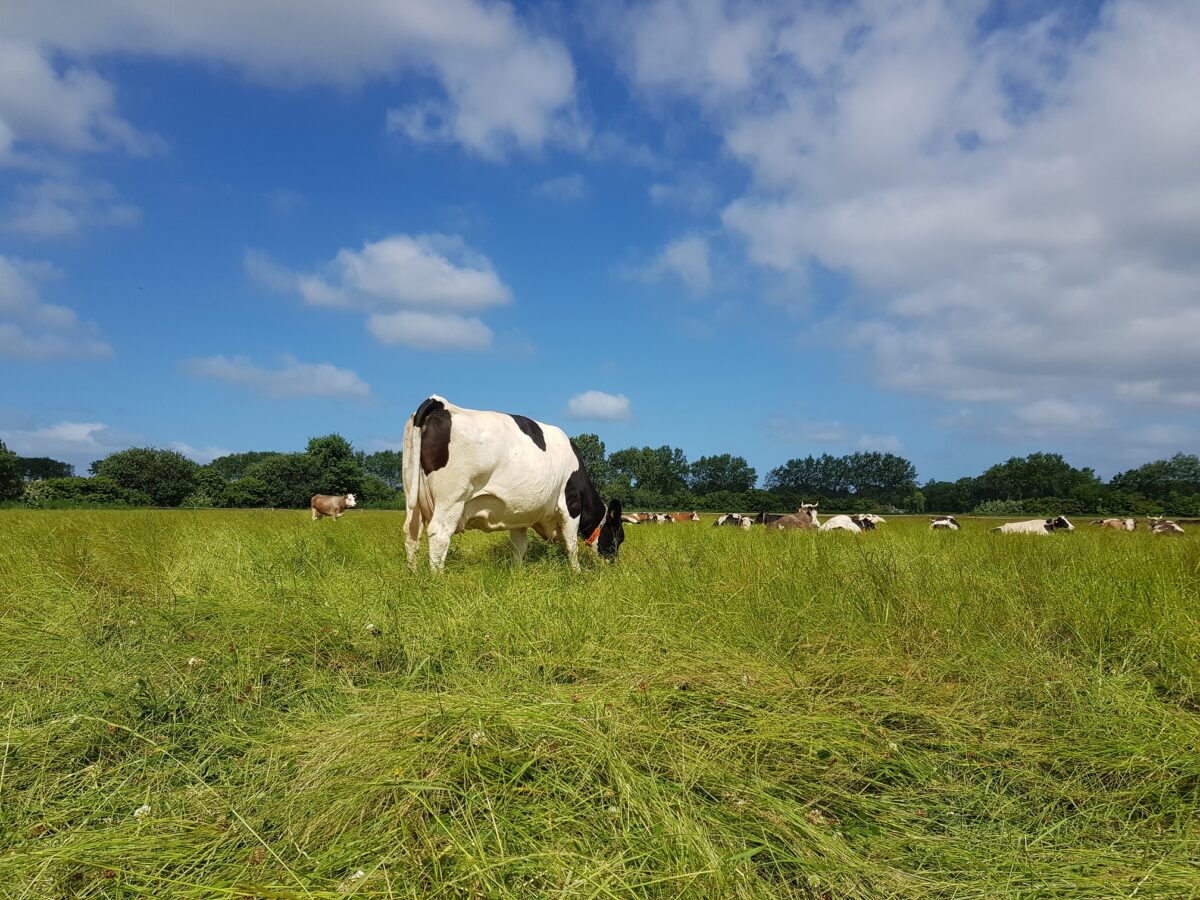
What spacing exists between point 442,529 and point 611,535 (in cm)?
305

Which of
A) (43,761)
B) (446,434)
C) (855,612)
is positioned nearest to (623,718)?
(43,761)

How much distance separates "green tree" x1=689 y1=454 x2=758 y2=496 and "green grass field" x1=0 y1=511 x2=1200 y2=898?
110271 millimetres

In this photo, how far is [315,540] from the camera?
9844 mm

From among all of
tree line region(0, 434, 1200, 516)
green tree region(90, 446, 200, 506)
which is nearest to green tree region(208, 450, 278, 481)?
tree line region(0, 434, 1200, 516)

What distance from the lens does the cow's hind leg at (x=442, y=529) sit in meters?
7.89

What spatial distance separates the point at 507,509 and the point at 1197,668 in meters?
6.79

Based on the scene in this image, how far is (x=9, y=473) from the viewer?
208 feet

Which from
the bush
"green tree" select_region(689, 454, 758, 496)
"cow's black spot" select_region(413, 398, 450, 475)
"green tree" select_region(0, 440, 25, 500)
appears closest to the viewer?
"cow's black spot" select_region(413, 398, 450, 475)

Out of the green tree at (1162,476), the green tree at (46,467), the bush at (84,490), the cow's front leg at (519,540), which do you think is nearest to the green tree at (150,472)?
the bush at (84,490)

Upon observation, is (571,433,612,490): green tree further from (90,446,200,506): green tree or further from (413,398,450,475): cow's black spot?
(413,398,450,475): cow's black spot

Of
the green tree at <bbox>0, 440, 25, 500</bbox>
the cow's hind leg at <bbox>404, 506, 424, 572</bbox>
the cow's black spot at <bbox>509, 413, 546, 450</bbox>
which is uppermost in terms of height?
the green tree at <bbox>0, 440, 25, 500</bbox>

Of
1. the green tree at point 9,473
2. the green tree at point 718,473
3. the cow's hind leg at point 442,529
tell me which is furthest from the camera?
the green tree at point 718,473

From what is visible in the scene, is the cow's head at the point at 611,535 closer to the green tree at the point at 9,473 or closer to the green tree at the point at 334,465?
the green tree at the point at 334,465

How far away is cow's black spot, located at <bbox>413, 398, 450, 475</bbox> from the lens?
26.3 feet
